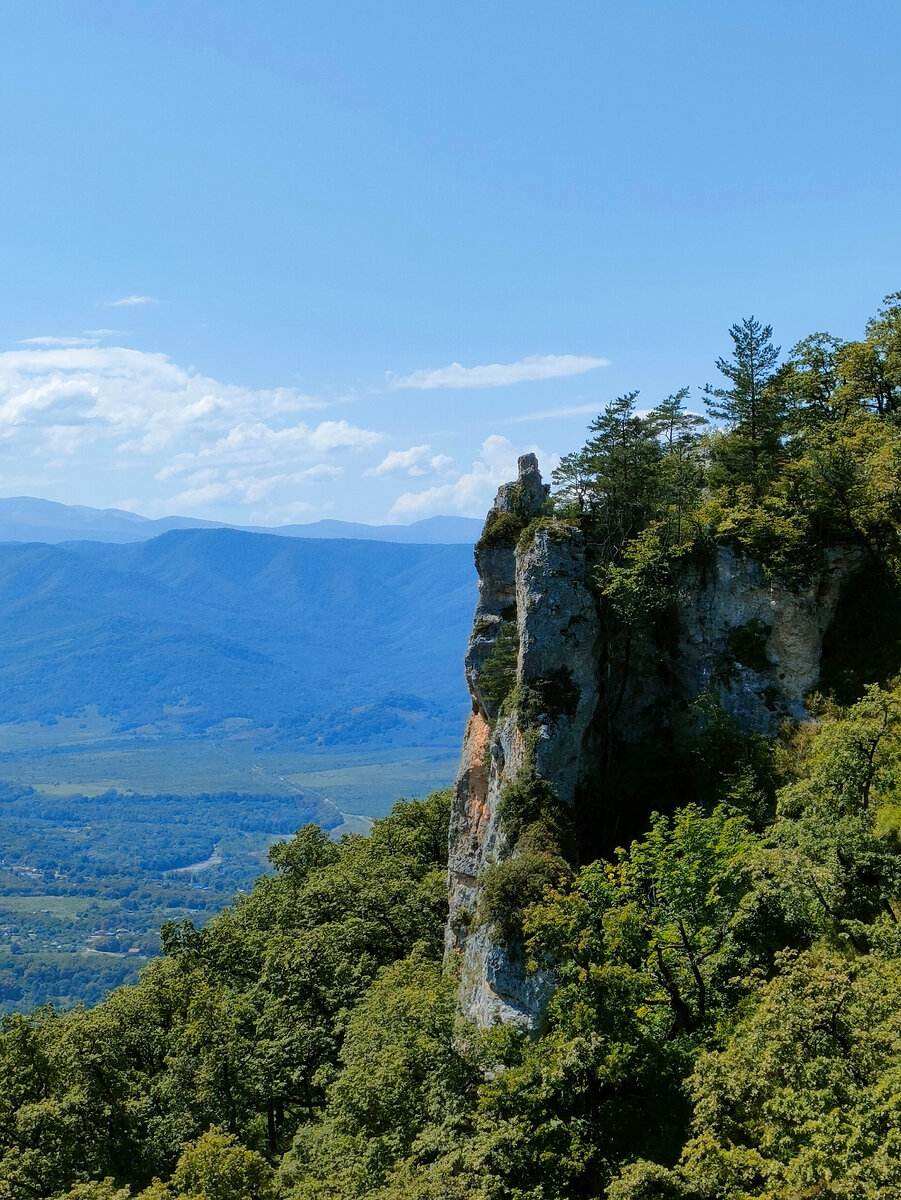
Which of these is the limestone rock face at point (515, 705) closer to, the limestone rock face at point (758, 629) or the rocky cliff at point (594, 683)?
the rocky cliff at point (594, 683)

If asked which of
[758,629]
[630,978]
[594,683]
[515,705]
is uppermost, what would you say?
[758,629]

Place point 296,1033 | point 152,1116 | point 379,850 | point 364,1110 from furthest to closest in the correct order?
point 379,850
point 296,1033
point 152,1116
point 364,1110

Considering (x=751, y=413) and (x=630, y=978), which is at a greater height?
(x=751, y=413)

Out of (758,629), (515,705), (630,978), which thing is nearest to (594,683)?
(515,705)

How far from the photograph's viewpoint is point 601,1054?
23859 millimetres

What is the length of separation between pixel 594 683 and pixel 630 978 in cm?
1610

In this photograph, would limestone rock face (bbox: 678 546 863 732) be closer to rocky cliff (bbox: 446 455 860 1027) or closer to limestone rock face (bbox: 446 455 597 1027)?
rocky cliff (bbox: 446 455 860 1027)

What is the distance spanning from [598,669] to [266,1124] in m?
24.7

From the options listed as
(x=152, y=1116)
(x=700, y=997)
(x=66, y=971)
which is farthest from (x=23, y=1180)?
(x=66, y=971)

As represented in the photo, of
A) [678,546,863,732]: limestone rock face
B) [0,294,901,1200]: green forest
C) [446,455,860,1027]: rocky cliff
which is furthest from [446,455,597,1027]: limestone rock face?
[678,546,863,732]: limestone rock face

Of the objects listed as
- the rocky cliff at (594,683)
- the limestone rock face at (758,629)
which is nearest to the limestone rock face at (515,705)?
the rocky cliff at (594,683)

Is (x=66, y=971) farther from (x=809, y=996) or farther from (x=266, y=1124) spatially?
(x=809, y=996)

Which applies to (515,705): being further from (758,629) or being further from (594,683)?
(758,629)

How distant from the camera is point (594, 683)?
39406 mm
